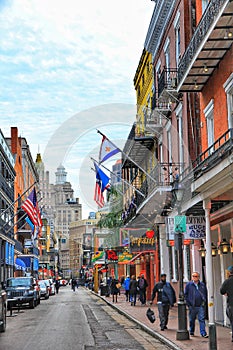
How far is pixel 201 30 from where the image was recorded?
55.7 feet

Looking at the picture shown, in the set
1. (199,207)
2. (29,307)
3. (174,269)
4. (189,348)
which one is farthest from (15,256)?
(189,348)

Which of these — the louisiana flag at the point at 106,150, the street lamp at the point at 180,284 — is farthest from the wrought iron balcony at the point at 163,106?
the street lamp at the point at 180,284

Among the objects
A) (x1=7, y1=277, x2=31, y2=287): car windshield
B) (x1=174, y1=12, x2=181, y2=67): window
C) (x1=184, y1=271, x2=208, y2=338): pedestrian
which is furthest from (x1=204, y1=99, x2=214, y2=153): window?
(x1=7, y1=277, x2=31, y2=287): car windshield

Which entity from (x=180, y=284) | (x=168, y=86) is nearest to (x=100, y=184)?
(x=168, y=86)

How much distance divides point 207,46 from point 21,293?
20.2 meters

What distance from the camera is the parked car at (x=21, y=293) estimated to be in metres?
32.1

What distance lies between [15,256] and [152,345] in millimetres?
52146

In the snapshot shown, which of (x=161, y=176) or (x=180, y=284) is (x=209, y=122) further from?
(x=161, y=176)

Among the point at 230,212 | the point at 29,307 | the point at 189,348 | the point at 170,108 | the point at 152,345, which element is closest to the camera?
the point at 189,348

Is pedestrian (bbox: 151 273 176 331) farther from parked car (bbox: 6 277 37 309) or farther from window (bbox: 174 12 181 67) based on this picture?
parked car (bbox: 6 277 37 309)

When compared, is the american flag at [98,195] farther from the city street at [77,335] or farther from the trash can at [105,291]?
the trash can at [105,291]

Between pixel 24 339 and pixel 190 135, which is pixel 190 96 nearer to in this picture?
pixel 190 135

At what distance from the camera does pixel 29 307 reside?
1307 inches

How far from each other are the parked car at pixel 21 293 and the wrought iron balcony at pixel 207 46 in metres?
16.8
